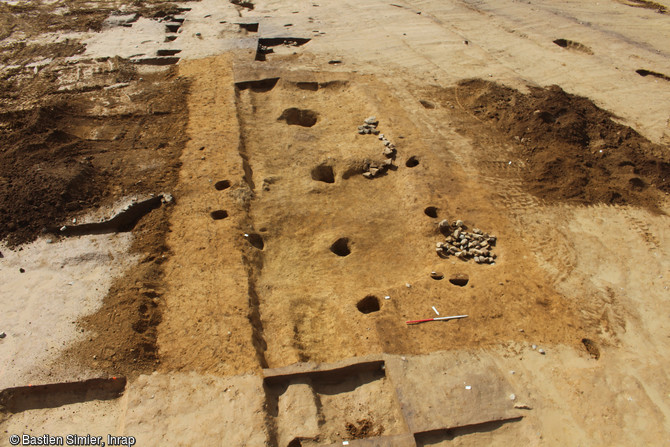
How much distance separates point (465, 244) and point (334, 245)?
157cm

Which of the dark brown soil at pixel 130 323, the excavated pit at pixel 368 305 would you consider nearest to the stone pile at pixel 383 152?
the excavated pit at pixel 368 305

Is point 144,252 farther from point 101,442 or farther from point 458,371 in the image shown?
point 458,371

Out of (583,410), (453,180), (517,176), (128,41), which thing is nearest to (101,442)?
(583,410)

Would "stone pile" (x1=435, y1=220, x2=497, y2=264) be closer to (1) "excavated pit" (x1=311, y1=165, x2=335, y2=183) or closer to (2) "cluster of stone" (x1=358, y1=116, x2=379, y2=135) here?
(1) "excavated pit" (x1=311, y1=165, x2=335, y2=183)

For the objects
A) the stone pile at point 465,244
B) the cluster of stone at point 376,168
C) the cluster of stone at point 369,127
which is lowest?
the stone pile at point 465,244

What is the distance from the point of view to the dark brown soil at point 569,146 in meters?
5.89

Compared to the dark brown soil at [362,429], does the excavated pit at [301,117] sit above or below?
above

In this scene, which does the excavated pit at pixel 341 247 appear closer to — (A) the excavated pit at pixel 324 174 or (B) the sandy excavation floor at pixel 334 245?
(B) the sandy excavation floor at pixel 334 245

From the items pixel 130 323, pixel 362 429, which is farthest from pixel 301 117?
pixel 362 429

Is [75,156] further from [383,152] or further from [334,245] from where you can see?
[383,152]

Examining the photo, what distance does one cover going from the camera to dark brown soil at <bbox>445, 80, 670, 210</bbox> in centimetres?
589

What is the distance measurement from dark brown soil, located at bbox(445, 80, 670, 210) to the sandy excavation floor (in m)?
0.04

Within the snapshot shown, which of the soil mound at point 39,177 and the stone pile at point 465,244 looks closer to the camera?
the stone pile at point 465,244

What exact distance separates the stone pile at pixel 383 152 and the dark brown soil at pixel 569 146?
1496mm
